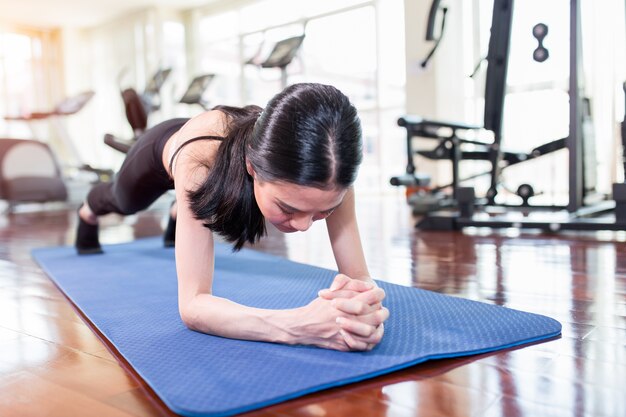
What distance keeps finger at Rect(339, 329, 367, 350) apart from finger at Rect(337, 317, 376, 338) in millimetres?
12

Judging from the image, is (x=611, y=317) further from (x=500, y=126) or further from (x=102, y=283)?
(x=500, y=126)

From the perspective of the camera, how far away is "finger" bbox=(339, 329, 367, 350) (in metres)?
1.03

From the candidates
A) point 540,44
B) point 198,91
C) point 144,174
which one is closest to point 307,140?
point 144,174

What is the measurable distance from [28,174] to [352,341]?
5.65 m

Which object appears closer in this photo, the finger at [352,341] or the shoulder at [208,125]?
the finger at [352,341]

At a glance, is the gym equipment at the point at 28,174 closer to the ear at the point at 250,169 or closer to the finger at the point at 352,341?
the ear at the point at 250,169

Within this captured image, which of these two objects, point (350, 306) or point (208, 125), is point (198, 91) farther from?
point (350, 306)

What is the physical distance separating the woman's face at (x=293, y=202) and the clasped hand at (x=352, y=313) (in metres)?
0.13

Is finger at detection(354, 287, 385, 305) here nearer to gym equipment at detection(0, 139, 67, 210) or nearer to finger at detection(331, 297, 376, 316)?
finger at detection(331, 297, 376, 316)

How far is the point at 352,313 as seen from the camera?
39.5 inches

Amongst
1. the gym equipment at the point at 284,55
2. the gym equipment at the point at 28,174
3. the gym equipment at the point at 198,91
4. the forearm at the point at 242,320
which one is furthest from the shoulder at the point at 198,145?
the gym equipment at the point at 28,174

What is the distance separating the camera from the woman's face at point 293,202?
3.13 feet

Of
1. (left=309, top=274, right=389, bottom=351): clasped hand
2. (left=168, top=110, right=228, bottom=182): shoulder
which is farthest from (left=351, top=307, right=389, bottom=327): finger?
(left=168, top=110, right=228, bottom=182): shoulder

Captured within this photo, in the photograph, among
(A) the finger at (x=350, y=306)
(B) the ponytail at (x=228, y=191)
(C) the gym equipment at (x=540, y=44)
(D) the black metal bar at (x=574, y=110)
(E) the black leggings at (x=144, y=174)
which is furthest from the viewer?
(C) the gym equipment at (x=540, y=44)
